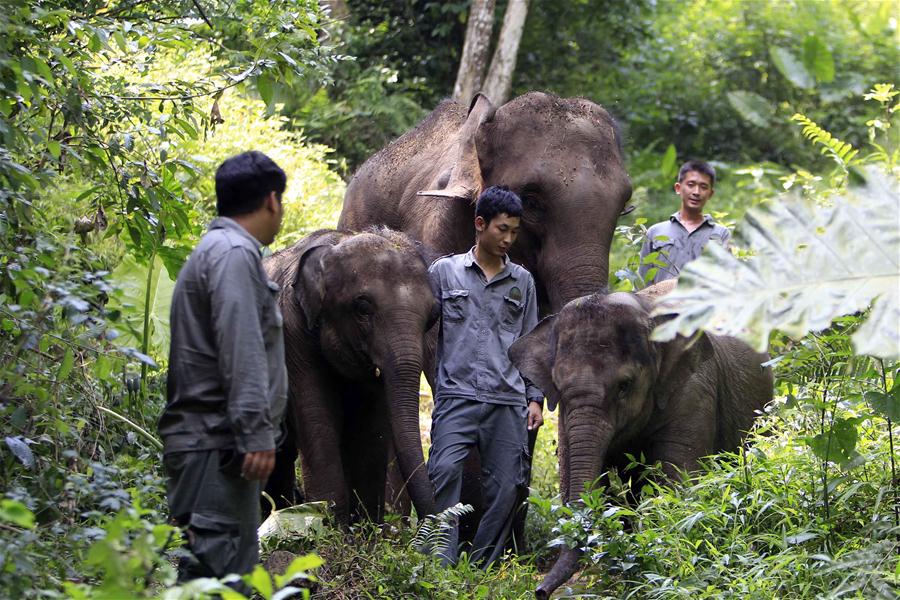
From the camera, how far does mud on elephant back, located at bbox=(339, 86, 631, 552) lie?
8.66 meters

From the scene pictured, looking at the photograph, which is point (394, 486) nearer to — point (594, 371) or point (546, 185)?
point (594, 371)

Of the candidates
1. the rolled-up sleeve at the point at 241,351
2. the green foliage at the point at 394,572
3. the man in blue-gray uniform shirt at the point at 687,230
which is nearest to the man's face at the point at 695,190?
the man in blue-gray uniform shirt at the point at 687,230

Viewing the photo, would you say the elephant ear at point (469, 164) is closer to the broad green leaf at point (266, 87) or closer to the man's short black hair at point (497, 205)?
the man's short black hair at point (497, 205)

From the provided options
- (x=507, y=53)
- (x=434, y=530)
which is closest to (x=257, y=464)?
(x=434, y=530)

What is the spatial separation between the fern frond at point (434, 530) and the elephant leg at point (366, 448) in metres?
1.50

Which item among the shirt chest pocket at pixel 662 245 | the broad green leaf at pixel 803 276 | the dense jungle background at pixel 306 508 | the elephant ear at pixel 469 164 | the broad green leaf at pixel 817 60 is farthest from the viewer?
the shirt chest pocket at pixel 662 245

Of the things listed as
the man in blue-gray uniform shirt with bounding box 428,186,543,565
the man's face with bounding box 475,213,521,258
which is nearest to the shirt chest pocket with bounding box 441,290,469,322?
the man in blue-gray uniform shirt with bounding box 428,186,543,565

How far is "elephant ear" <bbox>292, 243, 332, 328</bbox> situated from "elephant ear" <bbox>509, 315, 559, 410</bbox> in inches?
44.1

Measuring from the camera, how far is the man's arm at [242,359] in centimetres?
486

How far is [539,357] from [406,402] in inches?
29.9

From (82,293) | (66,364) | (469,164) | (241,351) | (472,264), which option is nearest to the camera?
(241,351)

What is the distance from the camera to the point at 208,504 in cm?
498

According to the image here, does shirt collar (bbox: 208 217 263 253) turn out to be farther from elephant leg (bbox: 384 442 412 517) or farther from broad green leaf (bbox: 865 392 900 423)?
elephant leg (bbox: 384 442 412 517)

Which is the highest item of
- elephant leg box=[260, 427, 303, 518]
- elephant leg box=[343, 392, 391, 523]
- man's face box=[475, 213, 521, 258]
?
man's face box=[475, 213, 521, 258]
